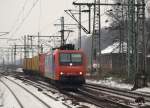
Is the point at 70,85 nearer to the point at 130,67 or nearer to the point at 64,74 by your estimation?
the point at 64,74

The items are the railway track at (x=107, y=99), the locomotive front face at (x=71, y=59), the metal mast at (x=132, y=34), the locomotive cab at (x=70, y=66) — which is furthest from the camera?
the metal mast at (x=132, y=34)

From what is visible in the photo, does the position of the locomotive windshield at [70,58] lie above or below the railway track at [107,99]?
above

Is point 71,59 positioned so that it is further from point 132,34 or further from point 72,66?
point 132,34

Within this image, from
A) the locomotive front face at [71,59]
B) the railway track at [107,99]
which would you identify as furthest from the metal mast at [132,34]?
the railway track at [107,99]

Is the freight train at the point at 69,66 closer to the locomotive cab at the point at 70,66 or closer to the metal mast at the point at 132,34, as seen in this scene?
the locomotive cab at the point at 70,66

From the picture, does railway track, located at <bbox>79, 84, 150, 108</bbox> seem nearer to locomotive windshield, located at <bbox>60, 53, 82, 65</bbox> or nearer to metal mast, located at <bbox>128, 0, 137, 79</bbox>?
locomotive windshield, located at <bbox>60, 53, 82, 65</bbox>

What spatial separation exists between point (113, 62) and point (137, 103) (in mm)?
52306

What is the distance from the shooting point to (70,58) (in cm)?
2731

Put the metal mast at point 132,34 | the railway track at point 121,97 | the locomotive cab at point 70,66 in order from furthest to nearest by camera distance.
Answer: the metal mast at point 132,34 → the locomotive cab at point 70,66 → the railway track at point 121,97

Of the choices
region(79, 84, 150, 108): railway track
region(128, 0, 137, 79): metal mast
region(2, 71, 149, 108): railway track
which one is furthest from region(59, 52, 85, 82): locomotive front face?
region(128, 0, 137, 79): metal mast

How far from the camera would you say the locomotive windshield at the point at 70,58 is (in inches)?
1069

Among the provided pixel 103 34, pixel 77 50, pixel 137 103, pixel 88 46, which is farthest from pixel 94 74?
pixel 88 46

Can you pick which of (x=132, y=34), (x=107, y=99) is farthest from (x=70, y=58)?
(x=107, y=99)

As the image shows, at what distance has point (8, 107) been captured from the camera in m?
17.2
